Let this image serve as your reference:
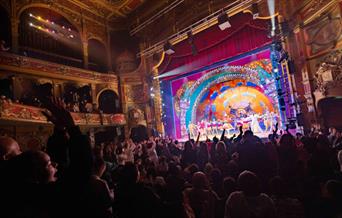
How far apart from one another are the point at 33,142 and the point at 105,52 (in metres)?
7.73

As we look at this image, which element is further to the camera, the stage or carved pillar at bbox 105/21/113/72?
carved pillar at bbox 105/21/113/72

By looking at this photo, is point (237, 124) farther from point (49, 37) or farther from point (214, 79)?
point (49, 37)

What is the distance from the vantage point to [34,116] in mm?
9500

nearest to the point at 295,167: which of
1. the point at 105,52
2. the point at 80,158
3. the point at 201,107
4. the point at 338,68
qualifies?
the point at 80,158

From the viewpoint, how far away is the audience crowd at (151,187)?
1167 millimetres

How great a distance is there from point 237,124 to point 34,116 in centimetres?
1017

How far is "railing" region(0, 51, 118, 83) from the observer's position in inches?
393

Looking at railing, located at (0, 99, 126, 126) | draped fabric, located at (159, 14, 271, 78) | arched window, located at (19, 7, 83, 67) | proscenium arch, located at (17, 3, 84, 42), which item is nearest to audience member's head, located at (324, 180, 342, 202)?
railing, located at (0, 99, 126, 126)

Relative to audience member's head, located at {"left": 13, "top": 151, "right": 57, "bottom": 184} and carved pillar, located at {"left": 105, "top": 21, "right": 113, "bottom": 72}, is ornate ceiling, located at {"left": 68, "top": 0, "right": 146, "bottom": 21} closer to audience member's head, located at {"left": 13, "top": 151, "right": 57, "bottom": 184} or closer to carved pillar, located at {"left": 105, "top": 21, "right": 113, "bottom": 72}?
carved pillar, located at {"left": 105, "top": 21, "right": 113, "bottom": 72}

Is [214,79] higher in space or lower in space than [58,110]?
higher

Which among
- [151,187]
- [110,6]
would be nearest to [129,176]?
[151,187]

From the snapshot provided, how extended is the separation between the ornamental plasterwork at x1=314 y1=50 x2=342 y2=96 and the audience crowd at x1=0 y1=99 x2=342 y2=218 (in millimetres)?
3993

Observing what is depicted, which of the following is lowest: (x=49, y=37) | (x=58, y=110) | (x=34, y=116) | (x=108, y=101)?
(x=58, y=110)

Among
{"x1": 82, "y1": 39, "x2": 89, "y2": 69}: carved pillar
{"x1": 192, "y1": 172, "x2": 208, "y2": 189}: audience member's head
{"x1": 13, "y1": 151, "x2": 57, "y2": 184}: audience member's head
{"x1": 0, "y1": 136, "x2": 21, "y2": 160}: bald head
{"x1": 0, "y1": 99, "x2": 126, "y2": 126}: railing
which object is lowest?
{"x1": 192, "y1": 172, "x2": 208, "y2": 189}: audience member's head
